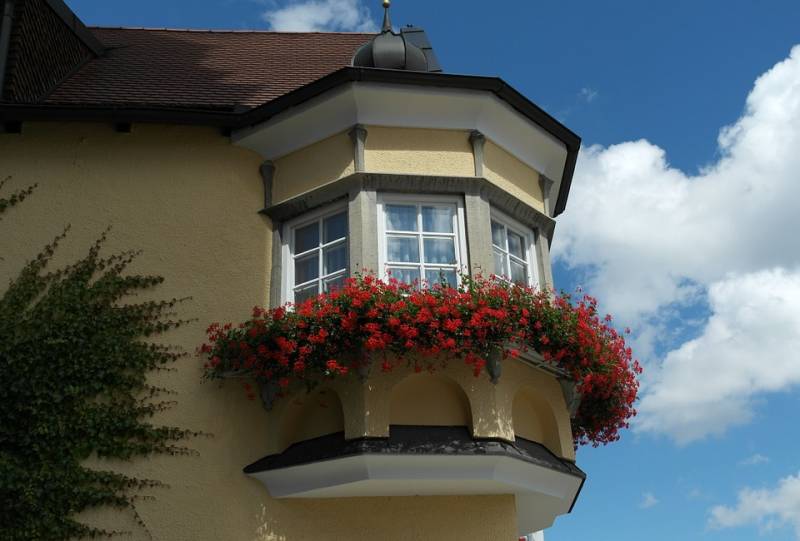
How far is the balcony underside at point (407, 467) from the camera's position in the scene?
31.8 ft

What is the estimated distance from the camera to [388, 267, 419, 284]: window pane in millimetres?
10742

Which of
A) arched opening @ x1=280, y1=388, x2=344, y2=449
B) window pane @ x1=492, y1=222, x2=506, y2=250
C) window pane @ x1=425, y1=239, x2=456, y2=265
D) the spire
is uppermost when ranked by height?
the spire

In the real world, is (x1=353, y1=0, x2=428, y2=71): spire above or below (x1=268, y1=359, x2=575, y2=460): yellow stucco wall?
above

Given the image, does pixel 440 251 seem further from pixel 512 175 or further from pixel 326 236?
pixel 512 175

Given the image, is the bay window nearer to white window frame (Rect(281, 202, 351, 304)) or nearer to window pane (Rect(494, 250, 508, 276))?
→ window pane (Rect(494, 250, 508, 276))

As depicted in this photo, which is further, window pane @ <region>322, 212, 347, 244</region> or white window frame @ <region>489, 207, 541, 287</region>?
white window frame @ <region>489, 207, 541, 287</region>

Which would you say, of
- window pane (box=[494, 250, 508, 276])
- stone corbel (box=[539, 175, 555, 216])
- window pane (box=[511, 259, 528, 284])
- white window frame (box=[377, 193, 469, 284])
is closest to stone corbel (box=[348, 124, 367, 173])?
white window frame (box=[377, 193, 469, 284])

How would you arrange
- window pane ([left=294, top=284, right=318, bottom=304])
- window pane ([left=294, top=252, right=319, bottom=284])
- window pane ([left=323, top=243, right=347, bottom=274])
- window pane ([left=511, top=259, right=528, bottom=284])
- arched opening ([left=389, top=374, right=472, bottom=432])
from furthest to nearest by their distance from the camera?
window pane ([left=511, top=259, right=528, bottom=284])
window pane ([left=294, top=252, right=319, bottom=284])
window pane ([left=294, top=284, right=318, bottom=304])
window pane ([left=323, top=243, right=347, bottom=274])
arched opening ([left=389, top=374, right=472, bottom=432])

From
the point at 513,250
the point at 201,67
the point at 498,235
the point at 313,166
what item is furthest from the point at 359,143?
the point at 201,67

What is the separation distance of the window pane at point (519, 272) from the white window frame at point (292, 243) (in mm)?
2045

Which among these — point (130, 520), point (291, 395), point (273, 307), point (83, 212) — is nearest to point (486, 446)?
point (291, 395)

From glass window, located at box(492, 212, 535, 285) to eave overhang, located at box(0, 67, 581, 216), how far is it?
4.57 feet

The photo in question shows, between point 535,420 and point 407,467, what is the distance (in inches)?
79.9

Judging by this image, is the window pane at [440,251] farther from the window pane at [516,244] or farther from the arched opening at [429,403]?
the arched opening at [429,403]
